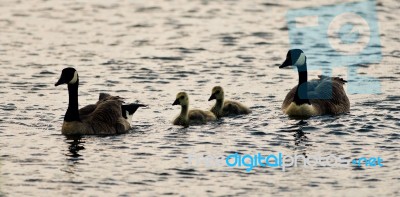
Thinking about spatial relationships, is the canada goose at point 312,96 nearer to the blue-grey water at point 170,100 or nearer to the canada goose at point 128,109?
the blue-grey water at point 170,100

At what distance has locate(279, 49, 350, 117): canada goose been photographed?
797 inches

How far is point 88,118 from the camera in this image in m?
18.8

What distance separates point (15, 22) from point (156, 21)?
3903mm

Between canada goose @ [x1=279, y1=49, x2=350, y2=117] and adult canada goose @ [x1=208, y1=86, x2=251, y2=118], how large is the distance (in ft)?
3.01

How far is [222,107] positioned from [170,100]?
4.98 feet

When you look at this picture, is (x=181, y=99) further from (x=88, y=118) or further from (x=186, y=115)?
(x=88, y=118)

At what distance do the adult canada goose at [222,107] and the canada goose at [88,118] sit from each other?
1.84 metres

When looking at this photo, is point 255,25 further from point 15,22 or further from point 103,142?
point 103,142

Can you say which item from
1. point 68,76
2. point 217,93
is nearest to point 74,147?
point 68,76

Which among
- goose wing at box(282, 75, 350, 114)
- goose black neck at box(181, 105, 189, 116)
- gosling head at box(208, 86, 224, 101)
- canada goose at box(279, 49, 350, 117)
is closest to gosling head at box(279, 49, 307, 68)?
canada goose at box(279, 49, 350, 117)

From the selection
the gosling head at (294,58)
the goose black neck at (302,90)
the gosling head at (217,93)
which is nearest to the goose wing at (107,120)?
the gosling head at (217,93)

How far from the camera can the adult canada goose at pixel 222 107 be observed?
1986 centimetres

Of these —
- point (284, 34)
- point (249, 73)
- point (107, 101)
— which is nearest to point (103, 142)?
point (107, 101)

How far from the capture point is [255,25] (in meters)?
30.5
